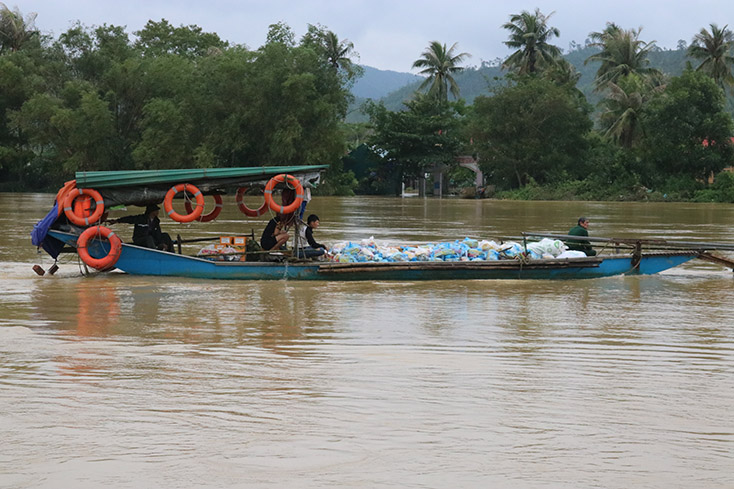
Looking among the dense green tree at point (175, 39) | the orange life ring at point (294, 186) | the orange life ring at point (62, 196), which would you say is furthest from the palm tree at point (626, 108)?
the orange life ring at point (62, 196)

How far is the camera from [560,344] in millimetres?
8391

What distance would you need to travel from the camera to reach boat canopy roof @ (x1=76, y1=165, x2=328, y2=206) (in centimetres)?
1273

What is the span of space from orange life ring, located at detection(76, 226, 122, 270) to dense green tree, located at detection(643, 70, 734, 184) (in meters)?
39.5

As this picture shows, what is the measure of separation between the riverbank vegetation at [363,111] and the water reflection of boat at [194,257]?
37194 millimetres

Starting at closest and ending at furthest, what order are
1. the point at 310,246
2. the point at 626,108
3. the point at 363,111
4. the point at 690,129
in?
1. the point at 310,246
2. the point at 690,129
3. the point at 626,108
4. the point at 363,111

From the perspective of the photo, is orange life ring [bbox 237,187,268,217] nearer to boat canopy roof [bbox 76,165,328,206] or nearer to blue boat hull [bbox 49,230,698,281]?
boat canopy roof [bbox 76,165,328,206]

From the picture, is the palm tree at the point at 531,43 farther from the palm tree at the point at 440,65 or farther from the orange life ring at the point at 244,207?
the orange life ring at the point at 244,207

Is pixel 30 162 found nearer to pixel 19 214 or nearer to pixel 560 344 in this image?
pixel 19 214

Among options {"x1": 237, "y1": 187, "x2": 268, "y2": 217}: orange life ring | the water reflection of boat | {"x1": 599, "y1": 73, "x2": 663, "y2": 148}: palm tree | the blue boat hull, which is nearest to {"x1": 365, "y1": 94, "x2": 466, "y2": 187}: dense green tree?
{"x1": 599, "y1": 73, "x2": 663, "y2": 148}: palm tree

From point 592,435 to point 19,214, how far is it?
29016 mm

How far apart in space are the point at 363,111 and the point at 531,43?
41.6ft

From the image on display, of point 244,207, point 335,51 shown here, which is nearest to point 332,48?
point 335,51

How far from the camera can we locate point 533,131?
52469 mm

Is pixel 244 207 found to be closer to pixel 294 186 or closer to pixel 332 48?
pixel 294 186
